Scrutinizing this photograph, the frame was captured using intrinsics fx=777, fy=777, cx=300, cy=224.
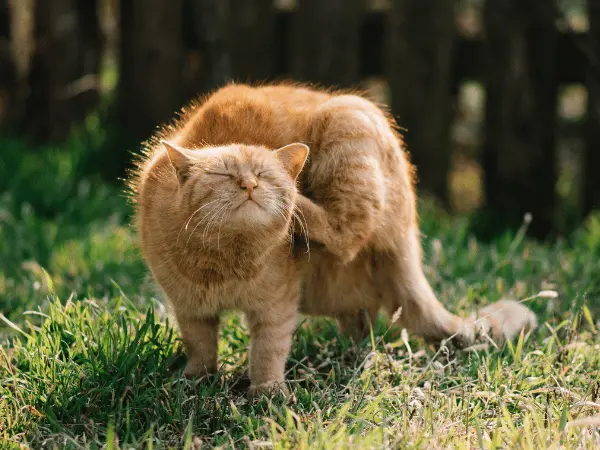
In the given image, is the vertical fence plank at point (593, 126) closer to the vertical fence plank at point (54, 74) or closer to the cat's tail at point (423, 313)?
the cat's tail at point (423, 313)

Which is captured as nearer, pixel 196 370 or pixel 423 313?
pixel 196 370

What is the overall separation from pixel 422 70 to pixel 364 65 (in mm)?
714

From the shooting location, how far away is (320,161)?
2.85 meters

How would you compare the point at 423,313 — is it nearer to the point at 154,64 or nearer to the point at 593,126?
the point at 593,126

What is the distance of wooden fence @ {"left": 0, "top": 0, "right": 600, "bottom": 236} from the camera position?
5.04 metres

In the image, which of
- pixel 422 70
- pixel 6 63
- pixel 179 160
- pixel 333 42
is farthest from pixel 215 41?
pixel 179 160

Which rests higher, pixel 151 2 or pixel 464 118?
pixel 151 2

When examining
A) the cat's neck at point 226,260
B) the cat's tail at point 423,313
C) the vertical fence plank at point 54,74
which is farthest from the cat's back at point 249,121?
the vertical fence plank at point 54,74

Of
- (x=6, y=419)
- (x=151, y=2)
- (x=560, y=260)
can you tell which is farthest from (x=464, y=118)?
(x=6, y=419)

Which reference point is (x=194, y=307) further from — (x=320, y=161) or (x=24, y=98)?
(x=24, y=98)

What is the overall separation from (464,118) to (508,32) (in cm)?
267

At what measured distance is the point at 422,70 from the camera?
5.38 m

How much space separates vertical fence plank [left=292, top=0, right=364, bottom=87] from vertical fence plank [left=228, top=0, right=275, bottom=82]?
0.46 metres

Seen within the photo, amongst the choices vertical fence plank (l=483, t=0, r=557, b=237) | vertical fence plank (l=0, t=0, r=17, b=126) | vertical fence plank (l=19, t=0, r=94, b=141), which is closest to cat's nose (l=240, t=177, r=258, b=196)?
vertical fence plank (l=483, t=0, r=557, b=237)
